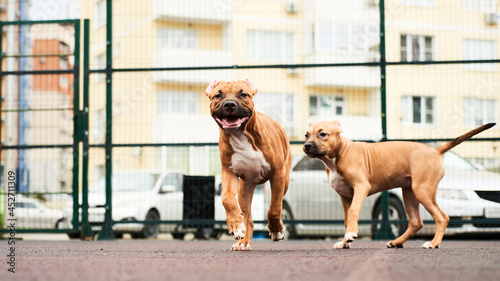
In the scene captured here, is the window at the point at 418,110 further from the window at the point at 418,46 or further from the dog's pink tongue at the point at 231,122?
the dog's pink tongue at the point at 231,122

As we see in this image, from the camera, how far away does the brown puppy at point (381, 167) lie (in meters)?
7.21

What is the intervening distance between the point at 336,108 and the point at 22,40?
6256mm

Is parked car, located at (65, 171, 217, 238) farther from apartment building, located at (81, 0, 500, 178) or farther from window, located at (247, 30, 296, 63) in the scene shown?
window, located at (247, 30, 296, 63)

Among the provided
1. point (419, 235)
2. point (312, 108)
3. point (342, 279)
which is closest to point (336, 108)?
point (312, 108)

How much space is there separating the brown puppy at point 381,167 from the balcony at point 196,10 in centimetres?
1306

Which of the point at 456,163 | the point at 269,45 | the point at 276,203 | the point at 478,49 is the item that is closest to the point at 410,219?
the point at 276,203

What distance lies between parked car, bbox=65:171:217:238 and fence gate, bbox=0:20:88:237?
0.32m

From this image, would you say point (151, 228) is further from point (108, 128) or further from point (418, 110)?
point (418, 110)

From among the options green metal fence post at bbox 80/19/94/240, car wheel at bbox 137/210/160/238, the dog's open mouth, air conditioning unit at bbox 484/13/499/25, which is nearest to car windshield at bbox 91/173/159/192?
car wheel at bbox 137/210/160/238

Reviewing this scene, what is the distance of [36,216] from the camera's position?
10.6 metres

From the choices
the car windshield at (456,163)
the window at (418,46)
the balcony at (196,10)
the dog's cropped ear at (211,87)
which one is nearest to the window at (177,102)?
the car windshield at (456,163)

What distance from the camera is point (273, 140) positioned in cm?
659

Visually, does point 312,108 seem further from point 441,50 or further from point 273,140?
point 273,140

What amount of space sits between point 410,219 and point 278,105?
624 cm
